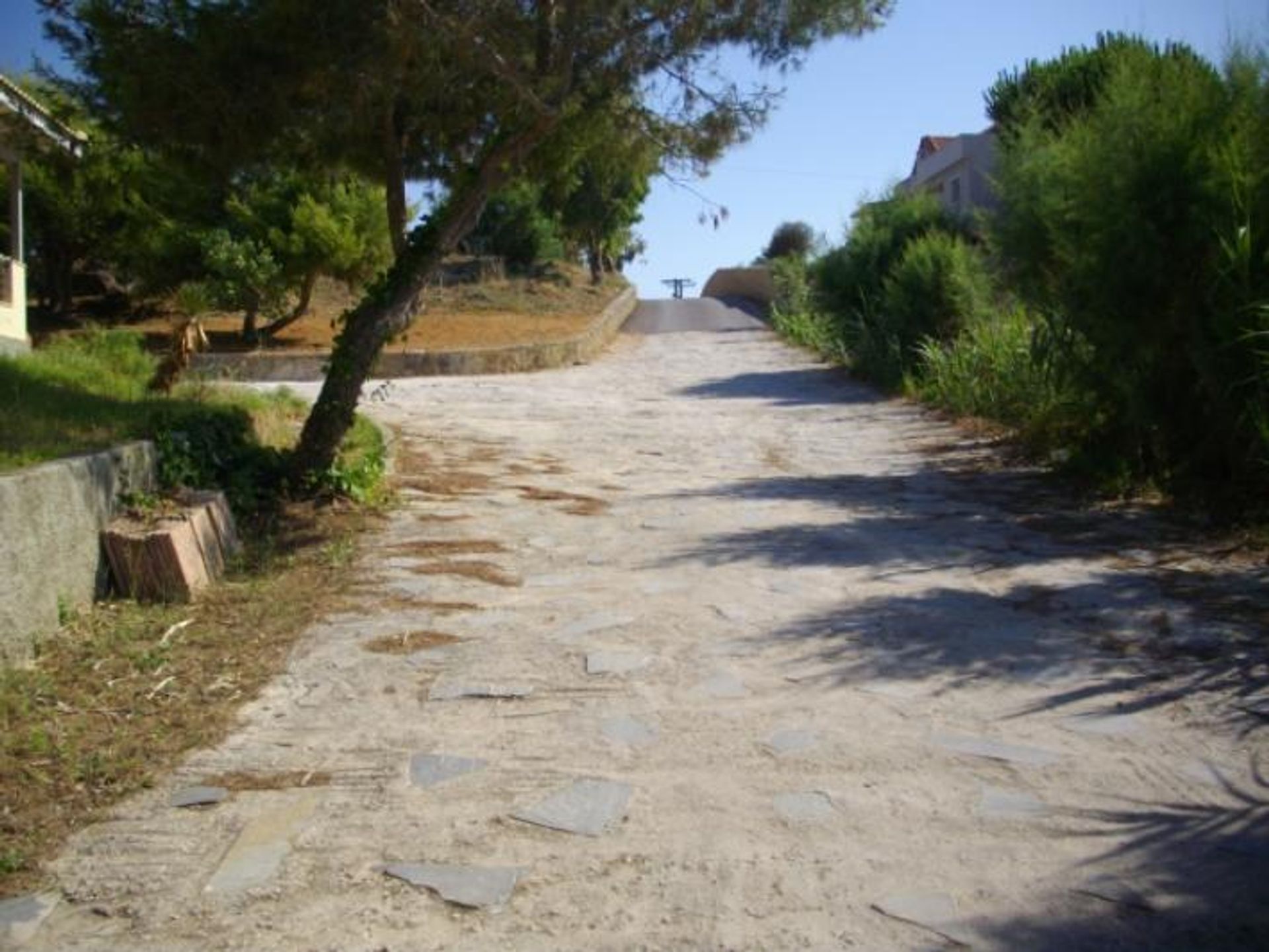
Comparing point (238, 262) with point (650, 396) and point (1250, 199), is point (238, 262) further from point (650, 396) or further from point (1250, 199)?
point (1250, 199)

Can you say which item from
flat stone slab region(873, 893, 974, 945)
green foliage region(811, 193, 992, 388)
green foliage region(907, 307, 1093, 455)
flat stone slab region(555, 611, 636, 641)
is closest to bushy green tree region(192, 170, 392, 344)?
green foliage region(811, 193, 992, 388)

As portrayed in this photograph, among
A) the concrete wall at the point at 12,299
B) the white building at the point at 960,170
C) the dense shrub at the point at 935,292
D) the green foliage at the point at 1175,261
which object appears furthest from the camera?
the white building at the point at 960,170

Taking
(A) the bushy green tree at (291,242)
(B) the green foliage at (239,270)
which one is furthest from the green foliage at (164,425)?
(A) the bushy green tree at (291,242)

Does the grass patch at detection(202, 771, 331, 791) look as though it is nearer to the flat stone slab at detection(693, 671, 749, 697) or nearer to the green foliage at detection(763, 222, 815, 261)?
the flat stone slab at detection(693, 671, 749, 697)

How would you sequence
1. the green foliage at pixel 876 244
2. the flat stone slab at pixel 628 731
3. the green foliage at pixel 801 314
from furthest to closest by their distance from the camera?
the green foliage at pixel 801 314
the green foliage at pixel 876 244
the flat stone slab at pixel 628 731

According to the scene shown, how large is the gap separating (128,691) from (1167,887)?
A: 371cm

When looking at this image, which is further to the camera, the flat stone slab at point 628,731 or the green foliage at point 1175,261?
the green foliage at point 1175,261

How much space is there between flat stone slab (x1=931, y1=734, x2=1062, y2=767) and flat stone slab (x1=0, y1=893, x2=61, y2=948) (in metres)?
2.74

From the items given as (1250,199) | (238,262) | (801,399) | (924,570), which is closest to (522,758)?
(924,570)

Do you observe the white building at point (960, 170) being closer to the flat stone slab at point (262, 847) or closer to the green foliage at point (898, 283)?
the green foliage at point (898, 283)

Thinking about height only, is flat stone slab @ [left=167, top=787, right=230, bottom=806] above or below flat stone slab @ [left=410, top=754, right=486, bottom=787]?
below

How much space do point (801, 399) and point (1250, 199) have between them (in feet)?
32.0

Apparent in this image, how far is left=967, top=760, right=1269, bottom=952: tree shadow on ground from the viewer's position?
9.41 ft

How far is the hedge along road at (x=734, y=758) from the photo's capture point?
3.04 metres
